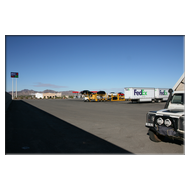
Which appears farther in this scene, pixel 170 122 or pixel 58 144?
pixel 58 144

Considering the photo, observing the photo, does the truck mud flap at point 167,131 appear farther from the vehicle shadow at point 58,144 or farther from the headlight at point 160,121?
the vehicle shadow at point 58,144

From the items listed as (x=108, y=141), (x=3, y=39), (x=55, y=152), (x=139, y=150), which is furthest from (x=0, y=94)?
(x=139, y=150)

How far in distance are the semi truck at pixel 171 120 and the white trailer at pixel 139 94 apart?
24272mm

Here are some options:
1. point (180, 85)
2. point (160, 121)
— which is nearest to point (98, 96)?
point (180, 85)

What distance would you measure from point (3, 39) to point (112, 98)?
3880 centimetres

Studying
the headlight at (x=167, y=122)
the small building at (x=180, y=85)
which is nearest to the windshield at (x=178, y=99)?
the small building at (x=180, y=85)

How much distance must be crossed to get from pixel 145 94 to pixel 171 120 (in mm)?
28739

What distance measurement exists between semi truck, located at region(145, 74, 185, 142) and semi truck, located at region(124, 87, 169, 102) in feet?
80.0

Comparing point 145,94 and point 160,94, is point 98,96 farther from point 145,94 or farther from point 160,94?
point 160,94

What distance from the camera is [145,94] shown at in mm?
32531

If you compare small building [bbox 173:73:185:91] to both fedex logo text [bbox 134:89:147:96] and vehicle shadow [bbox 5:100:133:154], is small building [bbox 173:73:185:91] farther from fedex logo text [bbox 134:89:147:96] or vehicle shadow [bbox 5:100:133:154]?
fedex logo text [bbox 134:89:147:96]

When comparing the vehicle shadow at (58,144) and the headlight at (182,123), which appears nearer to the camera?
the headlight at (182,123)

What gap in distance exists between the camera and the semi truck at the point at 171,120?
4.77 m

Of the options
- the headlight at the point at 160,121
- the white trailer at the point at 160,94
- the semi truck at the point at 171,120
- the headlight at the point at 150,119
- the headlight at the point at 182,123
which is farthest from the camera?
the white trailer at the point at 160,94
